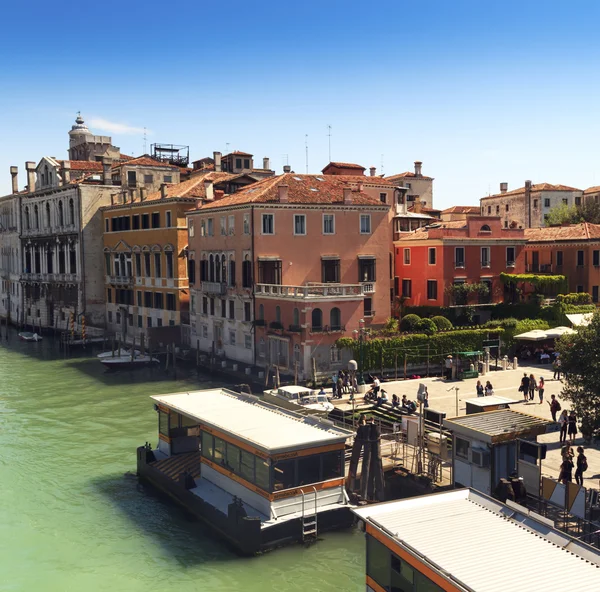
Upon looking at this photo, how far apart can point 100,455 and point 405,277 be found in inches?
927

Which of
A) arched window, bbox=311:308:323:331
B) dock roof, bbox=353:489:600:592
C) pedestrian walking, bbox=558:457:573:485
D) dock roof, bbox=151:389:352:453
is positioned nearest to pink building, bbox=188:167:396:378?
arched window, bbox=311:308:323:331

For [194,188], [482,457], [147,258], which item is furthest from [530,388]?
[147,258]

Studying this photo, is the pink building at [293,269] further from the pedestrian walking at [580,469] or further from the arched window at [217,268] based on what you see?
the pedestrian walking at [580,469]

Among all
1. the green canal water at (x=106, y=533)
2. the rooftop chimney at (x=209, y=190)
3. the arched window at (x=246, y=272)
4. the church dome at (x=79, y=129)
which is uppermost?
the church dome at (x=79, y=129)

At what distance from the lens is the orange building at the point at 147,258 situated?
4434cm

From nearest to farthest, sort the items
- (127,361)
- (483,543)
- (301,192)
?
1. (483,543)
2. (301,192)
3. (127,361)

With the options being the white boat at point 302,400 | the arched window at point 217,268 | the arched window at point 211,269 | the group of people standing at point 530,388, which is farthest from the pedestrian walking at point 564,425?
the arched window at point 211,269

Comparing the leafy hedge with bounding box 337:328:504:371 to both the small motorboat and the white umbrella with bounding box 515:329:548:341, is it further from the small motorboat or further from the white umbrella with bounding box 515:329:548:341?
the small motorboat

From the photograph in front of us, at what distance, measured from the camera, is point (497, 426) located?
16.4 metres

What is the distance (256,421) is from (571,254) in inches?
1281

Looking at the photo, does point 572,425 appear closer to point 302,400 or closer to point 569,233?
point 302,400

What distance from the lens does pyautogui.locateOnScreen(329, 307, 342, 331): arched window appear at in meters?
33.2

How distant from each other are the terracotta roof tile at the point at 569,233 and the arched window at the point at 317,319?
19403 mm

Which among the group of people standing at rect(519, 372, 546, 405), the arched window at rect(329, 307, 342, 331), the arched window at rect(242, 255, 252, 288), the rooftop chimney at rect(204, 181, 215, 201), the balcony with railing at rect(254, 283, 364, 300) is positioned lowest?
the group of people standing at rect(519, 372, 546, 405)
